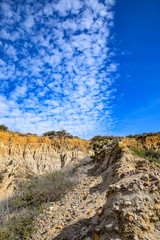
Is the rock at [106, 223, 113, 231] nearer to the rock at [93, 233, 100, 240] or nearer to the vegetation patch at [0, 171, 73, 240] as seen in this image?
the rock at [93, 233, 100, 240]

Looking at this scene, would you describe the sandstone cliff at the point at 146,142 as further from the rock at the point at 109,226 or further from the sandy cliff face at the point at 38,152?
the rock at the point at 109,226

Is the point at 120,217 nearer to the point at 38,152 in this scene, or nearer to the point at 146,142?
the point at 38,152

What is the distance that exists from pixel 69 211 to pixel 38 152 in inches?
546

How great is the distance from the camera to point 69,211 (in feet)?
14.0

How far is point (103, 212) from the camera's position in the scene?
2.54 m

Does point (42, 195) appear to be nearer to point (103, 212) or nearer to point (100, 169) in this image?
point (100, 169)

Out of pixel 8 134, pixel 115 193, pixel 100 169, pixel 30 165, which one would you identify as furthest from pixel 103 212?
pixel 8 134

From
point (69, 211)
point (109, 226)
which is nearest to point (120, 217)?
point (109, 226)

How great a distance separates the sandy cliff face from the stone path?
9.93 metres

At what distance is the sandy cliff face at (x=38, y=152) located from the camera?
15.2 metres

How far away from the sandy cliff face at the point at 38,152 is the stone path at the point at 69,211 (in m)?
9.93

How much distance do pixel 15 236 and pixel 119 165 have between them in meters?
3.79

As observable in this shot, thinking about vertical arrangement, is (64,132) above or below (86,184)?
above

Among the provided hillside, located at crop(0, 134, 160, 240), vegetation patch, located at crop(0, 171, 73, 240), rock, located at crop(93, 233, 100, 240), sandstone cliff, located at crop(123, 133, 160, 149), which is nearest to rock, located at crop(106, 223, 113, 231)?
hillside, located at crop(0, 134, 160, 240)
